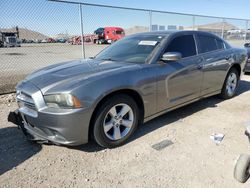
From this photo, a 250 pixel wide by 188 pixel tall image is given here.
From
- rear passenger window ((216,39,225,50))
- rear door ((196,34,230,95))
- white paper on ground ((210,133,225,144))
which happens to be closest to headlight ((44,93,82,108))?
white paper on ground ((210,133,225,144))

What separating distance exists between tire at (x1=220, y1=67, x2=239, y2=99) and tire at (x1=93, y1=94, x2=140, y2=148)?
284 cm

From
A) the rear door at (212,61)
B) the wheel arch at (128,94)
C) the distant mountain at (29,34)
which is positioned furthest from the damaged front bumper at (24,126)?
the distant mountain at (29,34)

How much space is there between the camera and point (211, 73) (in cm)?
468

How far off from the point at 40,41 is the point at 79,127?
19.4ft

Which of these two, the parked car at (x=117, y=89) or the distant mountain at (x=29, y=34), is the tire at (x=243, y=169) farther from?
the distant mountain at (x=29, y=34)

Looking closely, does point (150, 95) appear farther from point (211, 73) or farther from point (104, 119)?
point (211, 73)

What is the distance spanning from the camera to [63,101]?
274 centimetres

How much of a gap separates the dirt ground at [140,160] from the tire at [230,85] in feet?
4.59

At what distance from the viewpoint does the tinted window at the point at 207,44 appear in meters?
4.58

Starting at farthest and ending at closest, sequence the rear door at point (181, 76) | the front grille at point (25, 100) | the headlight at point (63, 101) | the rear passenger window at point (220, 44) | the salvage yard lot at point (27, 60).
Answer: the salvage yard lot at point (27, 60)
the rear passenger window at point (220, 44)
the rear door at point (181, 76)
the front grille at point (25, 100)
the headlight at point (63, 101)

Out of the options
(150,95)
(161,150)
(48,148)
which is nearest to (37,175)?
(48,148)

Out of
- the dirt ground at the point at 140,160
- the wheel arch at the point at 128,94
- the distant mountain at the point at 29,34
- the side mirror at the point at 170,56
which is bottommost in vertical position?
the dirt ground at the point at 140,160

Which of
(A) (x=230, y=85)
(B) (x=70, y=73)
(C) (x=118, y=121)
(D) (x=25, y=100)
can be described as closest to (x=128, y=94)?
(C) (x=118, y=121)

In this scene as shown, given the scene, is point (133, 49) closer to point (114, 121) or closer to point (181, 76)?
point (181, 76)
